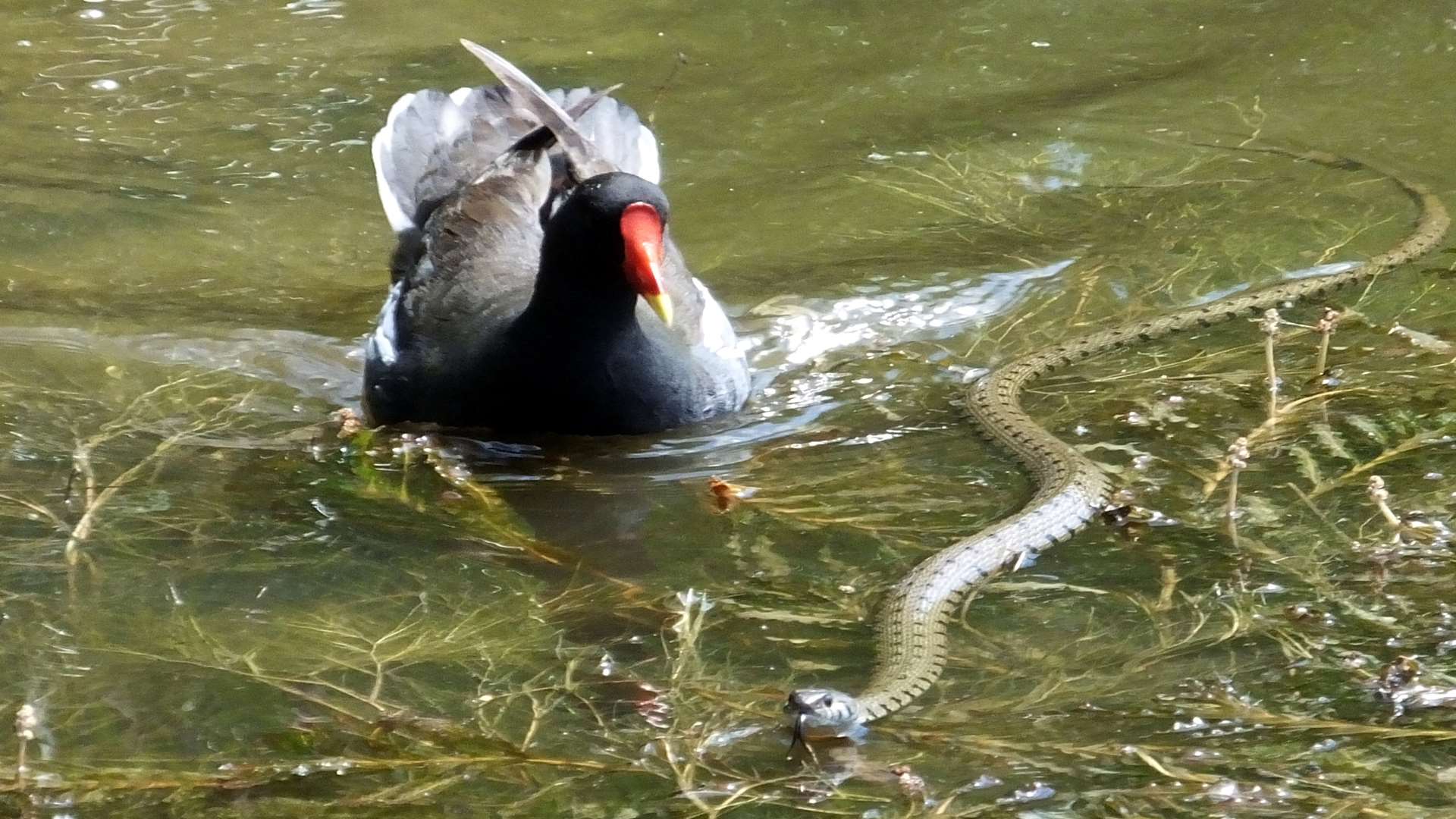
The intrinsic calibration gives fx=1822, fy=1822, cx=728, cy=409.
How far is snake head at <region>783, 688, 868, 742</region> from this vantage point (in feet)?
11.5

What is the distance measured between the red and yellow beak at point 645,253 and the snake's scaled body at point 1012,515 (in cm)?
109

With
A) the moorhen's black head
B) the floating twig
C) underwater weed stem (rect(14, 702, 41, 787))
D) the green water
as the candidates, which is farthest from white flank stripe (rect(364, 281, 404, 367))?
A: the floating twig

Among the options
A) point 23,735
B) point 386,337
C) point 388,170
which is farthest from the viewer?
point 388,170

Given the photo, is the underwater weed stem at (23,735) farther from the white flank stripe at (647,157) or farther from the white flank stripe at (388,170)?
the white flank stripe at (647,157)

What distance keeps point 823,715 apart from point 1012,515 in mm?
1434

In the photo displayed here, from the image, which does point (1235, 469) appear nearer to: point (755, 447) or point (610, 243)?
point (755, 447)

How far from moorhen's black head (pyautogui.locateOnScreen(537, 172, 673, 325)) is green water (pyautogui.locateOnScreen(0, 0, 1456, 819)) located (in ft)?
1.67

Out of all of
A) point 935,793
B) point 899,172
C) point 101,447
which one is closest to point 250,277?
point 101,447

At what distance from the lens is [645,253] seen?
5.26 m

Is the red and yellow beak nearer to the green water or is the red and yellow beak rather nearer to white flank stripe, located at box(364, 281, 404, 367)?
the green water

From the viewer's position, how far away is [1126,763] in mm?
3424

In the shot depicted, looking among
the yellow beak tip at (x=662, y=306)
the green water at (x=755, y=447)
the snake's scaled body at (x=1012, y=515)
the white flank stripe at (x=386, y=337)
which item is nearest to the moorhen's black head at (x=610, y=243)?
the yellow beak tip at (x=662, y=306)

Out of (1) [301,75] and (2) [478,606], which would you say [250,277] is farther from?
(2) [478,606]

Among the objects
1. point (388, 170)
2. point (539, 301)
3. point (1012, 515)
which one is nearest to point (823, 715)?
point (1012, 515)
